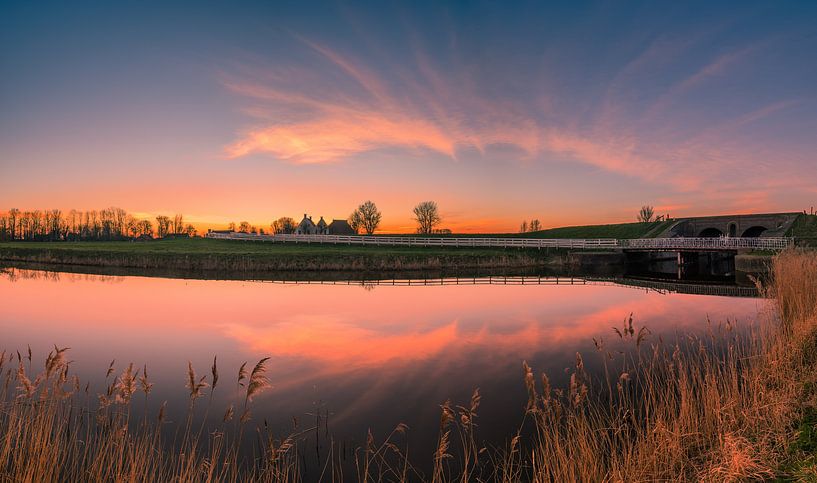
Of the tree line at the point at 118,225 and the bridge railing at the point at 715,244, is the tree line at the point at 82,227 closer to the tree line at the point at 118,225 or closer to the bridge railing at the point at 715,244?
the tree line at the point at 118,225

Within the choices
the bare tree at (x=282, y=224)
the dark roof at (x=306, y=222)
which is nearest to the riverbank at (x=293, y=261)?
the dark roof at (x=306, y=222)

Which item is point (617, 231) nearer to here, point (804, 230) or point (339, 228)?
point (804, 230)

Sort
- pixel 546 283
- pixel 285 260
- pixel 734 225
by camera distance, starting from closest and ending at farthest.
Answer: pixel 546 283 → pixel 285 260 → pixel 734 225

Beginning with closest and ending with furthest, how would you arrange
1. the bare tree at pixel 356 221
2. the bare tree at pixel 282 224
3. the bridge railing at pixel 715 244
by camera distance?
the bridge railing at pixel 715 244, the bare tree at pixel 356 221, the bare tree at pixel 282 224

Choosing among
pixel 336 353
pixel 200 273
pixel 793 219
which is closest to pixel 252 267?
pixel 200 273

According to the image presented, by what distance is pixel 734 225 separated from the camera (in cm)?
7062

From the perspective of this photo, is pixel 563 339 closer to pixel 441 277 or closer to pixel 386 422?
pixel 386 422

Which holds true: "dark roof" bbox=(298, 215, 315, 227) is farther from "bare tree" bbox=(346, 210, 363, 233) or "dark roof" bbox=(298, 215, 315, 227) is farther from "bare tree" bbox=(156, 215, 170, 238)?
"bare tree" bbox=(156, 215, 170, 238)

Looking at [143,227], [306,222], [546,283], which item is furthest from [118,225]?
[546,283]

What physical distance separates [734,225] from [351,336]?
253 ft

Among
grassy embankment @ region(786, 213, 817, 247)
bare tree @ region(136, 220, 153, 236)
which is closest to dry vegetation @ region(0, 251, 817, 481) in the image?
grassy embankment @ region(786, 213, 817, 247)

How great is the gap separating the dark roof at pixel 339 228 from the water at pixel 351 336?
69.0m

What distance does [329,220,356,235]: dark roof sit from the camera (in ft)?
325

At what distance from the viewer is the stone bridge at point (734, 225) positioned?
63.4 meters
